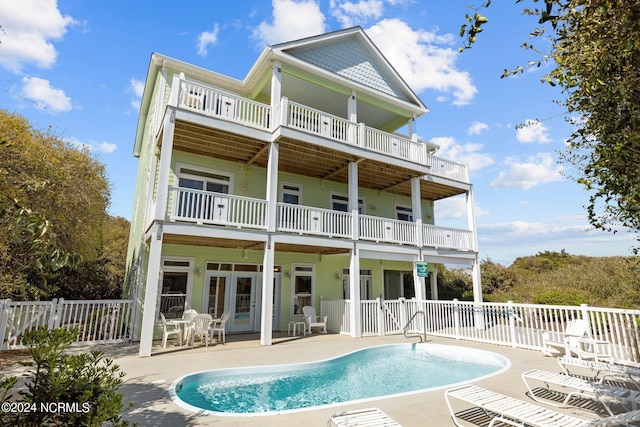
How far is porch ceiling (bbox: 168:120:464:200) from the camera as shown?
422 inches

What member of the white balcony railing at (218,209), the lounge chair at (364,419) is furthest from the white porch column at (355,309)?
the lounge chair at (364,419)

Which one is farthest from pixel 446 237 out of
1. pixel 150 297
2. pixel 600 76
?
pixel 600 76

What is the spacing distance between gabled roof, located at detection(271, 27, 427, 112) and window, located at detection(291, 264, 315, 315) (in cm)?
810

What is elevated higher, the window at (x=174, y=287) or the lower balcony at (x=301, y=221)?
the lower balcony at (x=301, y=221)

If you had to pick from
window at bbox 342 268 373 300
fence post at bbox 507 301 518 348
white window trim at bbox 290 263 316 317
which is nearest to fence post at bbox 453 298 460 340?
fence post at bbox 507 301 518 348

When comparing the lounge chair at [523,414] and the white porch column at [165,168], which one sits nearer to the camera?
the lounge chair at [523,414]

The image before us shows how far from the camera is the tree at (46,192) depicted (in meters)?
9.04

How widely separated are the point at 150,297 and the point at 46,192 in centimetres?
568

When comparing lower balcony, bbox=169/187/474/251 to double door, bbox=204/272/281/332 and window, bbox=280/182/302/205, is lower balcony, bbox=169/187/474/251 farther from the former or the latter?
double door, bbox=204/272/281/332

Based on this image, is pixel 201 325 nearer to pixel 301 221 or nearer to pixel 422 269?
pixel 301 221

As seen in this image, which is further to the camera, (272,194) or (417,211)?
(417,211)

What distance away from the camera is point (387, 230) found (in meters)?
13.0

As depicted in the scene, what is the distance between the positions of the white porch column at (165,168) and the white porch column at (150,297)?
1.42ft

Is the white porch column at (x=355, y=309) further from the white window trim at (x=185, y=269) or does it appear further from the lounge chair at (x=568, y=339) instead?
the white window trim at (x=185, y=269)
